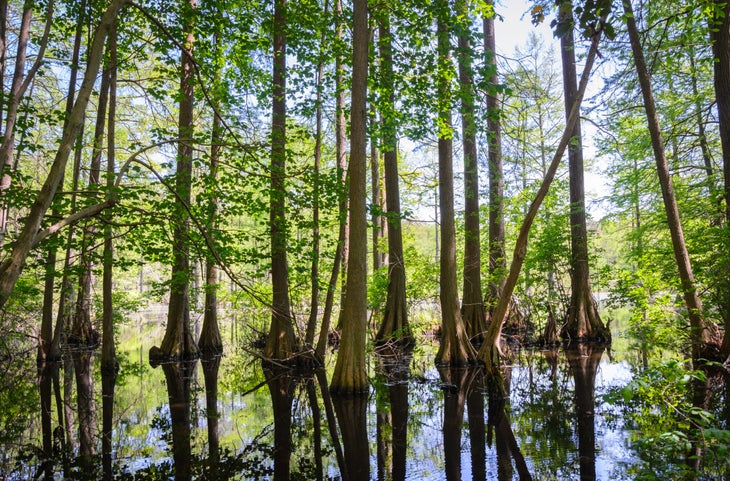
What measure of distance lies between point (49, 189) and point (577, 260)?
1224cm

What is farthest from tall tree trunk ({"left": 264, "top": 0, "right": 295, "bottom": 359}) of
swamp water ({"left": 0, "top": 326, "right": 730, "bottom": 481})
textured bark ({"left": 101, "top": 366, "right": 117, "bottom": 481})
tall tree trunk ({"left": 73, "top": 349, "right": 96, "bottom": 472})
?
tall tree trunk ({"left": 73, "top": 349, "right": 96, "bottom": 472})

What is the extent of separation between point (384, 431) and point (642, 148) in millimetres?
9825

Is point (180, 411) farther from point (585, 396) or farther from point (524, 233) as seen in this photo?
point (585, 396)

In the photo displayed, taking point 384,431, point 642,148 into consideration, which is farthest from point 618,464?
point 642,148

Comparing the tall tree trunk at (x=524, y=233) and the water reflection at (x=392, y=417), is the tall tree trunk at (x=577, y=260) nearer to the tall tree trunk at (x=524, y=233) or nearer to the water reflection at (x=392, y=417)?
the water reflection at (x=392, y=417)

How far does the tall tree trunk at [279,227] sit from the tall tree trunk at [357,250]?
3.95ft

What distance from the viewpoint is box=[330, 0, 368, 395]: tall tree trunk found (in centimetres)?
737

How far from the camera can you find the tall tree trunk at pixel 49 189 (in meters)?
3.32

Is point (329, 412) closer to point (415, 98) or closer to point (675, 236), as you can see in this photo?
point (415, 98)

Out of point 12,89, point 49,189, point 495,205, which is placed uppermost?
point 12,89

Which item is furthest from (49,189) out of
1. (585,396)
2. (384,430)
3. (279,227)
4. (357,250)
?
(585,396)

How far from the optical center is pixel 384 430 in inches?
226

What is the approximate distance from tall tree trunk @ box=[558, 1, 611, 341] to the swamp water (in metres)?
3.52

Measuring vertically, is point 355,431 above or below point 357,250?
below
